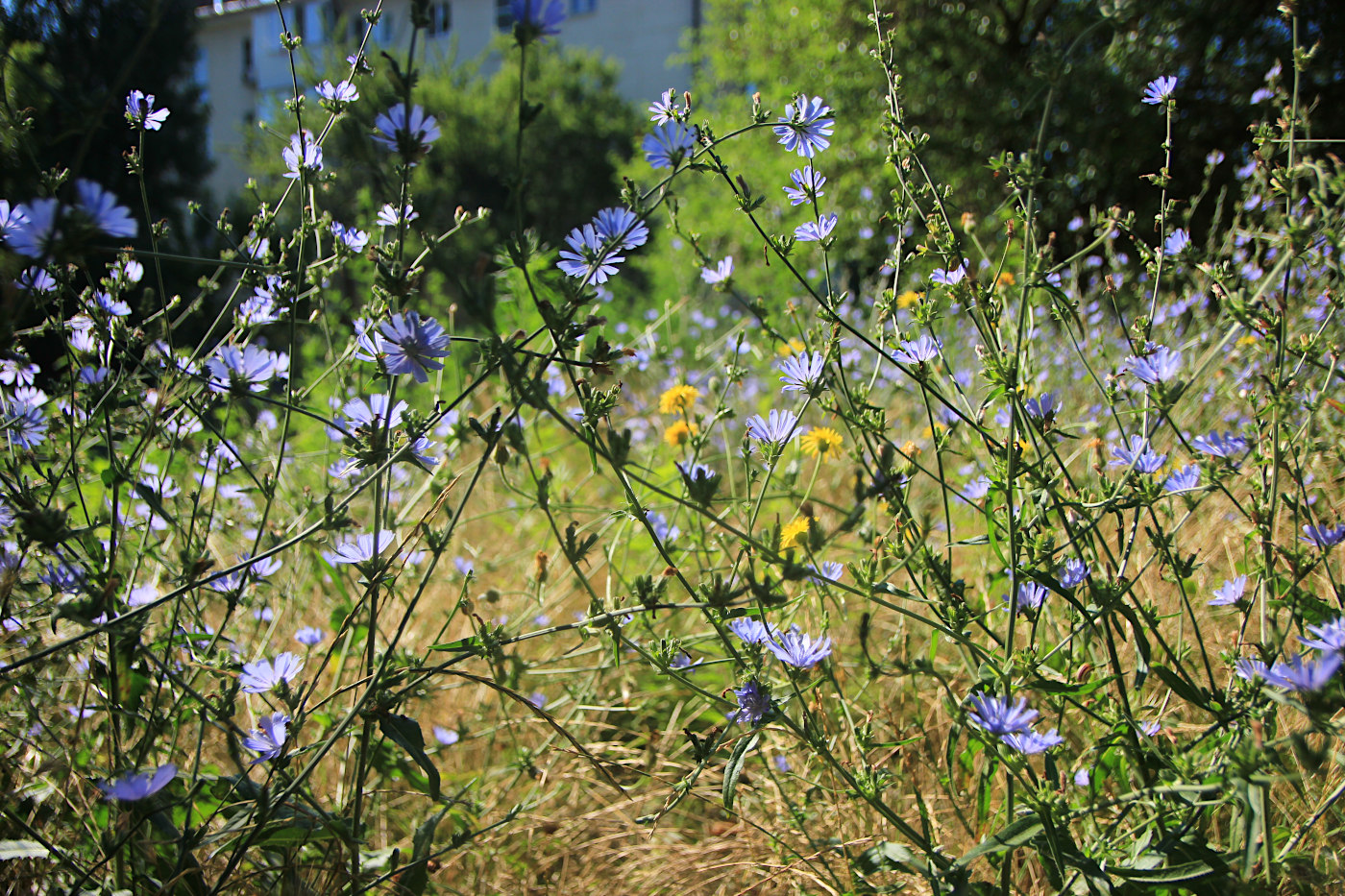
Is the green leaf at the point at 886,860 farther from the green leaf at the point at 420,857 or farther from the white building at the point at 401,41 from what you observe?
the white building at the point at 401,41

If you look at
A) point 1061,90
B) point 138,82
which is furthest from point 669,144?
point 138,82

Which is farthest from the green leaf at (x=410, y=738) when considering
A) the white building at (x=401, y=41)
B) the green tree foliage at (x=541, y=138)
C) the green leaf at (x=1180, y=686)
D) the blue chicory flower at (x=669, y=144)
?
the white building at (x=401, y=41)

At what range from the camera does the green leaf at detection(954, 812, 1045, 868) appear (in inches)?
37.5

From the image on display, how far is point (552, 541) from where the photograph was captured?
2.40 m

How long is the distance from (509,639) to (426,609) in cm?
139

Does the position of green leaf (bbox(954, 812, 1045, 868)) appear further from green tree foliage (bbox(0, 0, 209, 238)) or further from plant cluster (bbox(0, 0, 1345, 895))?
green tree foliage (bbox(0, 0, 209, 238))

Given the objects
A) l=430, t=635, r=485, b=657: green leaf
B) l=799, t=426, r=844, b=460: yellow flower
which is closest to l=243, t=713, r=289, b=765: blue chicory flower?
l=430, t=635, r=485, b=657: green leaf

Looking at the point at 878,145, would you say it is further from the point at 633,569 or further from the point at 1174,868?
the point at 1174,868

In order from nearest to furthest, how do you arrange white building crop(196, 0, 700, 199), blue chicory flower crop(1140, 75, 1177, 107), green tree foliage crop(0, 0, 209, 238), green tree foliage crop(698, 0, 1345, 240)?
blue chicory flower crop(1140, 75, 1177, 107) → green tree foliage crop(698, 0, 1345, 240) → green tree foliage crop(0, 0, 209, 238) → white building crop(196, 0, 700, 199)

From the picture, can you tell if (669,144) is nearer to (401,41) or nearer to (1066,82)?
(1066,82)

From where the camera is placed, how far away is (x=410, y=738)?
3.39ft

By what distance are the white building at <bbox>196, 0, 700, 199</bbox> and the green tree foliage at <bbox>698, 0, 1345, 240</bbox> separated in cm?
858

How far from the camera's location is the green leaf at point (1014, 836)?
3.13ft

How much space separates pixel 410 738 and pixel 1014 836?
2.34 feet
